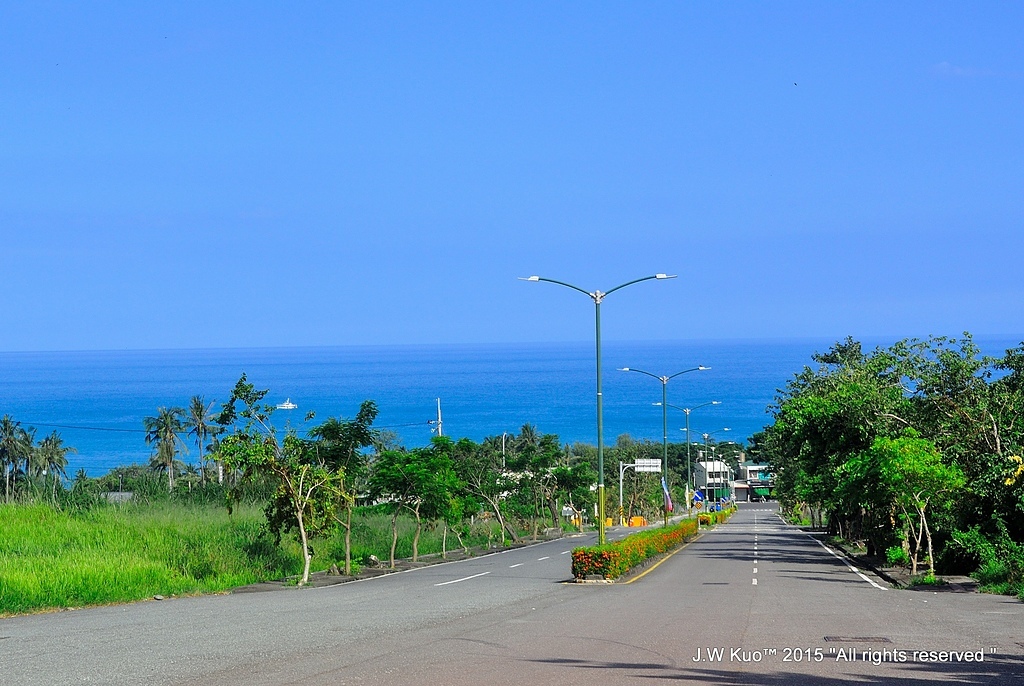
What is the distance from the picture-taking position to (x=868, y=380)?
140 ft

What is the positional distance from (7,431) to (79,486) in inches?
1819

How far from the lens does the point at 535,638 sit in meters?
15.0

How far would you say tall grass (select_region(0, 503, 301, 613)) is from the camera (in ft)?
78.6

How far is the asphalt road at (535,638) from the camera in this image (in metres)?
11.7

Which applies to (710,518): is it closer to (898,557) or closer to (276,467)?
(898,557)

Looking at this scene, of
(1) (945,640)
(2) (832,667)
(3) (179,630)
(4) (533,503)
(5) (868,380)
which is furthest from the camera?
(4) (533,503)

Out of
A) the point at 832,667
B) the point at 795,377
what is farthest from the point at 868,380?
the point at 832,667

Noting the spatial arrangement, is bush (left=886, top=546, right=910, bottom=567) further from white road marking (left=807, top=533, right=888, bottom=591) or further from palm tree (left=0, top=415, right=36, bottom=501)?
palm tree (left=0, top=415, right=36, bottom=501)

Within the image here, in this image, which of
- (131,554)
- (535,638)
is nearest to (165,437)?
(131,554)

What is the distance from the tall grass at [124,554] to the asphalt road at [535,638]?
6.63 ft

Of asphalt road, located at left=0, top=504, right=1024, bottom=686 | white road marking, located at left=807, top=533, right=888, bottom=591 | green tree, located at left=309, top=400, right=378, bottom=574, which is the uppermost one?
green tree, located at left=309, top=400, right=378, bottom=574

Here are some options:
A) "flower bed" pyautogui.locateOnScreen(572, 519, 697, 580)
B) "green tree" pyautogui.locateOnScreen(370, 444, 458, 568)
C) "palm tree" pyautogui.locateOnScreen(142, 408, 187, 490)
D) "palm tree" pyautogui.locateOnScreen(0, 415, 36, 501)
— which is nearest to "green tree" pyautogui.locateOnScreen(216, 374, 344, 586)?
"flower bed" pyautogui.locateOnScreen(572, 519, 697, 580)

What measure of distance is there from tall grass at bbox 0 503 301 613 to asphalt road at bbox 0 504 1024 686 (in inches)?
79.6

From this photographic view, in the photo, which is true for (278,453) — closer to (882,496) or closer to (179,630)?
(179,630)
